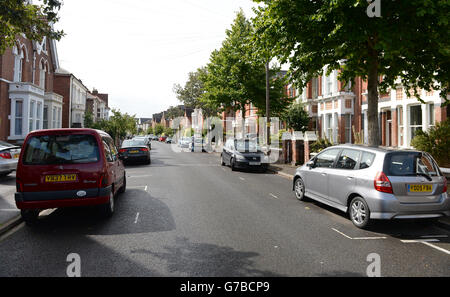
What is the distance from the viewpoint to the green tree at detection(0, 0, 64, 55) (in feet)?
22.6

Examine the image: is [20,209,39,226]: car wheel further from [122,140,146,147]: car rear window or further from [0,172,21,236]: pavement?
[122,140,146,147]: car rear window

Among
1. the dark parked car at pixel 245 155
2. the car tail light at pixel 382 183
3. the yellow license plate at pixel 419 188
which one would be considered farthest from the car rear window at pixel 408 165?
the dark parked car at pixel 245 155

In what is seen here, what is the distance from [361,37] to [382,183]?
4118 mm

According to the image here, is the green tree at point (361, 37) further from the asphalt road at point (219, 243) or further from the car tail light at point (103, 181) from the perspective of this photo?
the car tail light at point (103, 181)

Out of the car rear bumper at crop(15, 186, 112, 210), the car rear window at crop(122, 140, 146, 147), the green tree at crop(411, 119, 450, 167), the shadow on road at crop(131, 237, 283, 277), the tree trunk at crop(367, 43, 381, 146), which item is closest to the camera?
the shadow on road at crop(131, 237, 283, 277)

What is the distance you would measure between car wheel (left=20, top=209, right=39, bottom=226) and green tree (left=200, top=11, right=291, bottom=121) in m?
21.1

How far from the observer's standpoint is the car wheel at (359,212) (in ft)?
20.4

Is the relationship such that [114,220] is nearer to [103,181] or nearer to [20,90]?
[103,181]

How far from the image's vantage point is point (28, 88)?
25297 mm

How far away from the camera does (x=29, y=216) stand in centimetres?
640

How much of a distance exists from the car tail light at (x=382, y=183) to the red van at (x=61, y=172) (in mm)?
5054

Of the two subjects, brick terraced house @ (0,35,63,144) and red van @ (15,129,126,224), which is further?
brick terraced house @ (0,35,63,144)


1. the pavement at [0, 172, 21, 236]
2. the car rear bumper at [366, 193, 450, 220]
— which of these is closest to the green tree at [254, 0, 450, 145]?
Answer: the car rear bumper at [366, 193, 450, 220]

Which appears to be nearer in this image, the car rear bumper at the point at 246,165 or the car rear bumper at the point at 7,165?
the car rear bumper at the point at 7,165
